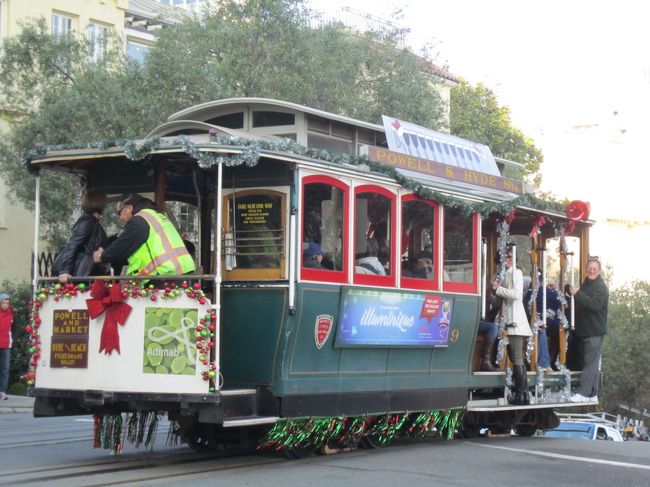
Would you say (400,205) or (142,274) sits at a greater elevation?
(400,205)

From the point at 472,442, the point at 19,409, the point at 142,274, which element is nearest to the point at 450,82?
the point at 19,409

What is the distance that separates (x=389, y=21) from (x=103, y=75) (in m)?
7.55

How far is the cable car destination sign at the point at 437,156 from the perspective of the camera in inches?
490

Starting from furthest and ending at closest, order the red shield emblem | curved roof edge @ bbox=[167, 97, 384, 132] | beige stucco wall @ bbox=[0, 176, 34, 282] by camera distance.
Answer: beige stucco wall @ bbox=[0, 176, 34, 282], curved roof edge @ bbox=[167, 97, 384, 132], the red shield emblem

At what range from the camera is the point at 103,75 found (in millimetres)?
23531

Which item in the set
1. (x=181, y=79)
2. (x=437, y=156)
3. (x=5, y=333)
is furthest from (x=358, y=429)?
(x=181, y=79)

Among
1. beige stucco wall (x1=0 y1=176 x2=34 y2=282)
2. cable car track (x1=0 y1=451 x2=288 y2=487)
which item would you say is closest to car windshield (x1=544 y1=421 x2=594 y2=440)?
beige stucco wall (x1=0 y1=176 x2=34 y2=282)

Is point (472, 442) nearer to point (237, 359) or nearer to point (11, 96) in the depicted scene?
point (237, 359)

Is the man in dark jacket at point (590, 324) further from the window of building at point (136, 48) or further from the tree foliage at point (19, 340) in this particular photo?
the window of building at point (136, 48)

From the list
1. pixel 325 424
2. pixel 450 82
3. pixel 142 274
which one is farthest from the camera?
pixel 450 82

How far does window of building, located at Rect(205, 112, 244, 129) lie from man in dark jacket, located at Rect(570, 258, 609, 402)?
5.44 meters

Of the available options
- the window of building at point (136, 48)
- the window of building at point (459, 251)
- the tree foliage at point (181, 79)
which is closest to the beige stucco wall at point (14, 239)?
the tree foliage at point (181, 79)

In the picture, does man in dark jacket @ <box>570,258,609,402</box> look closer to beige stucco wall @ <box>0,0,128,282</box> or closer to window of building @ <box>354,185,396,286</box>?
window of building @ <box>354,185,396,286</box>

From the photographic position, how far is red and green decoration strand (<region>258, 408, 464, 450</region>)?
1071 cm
